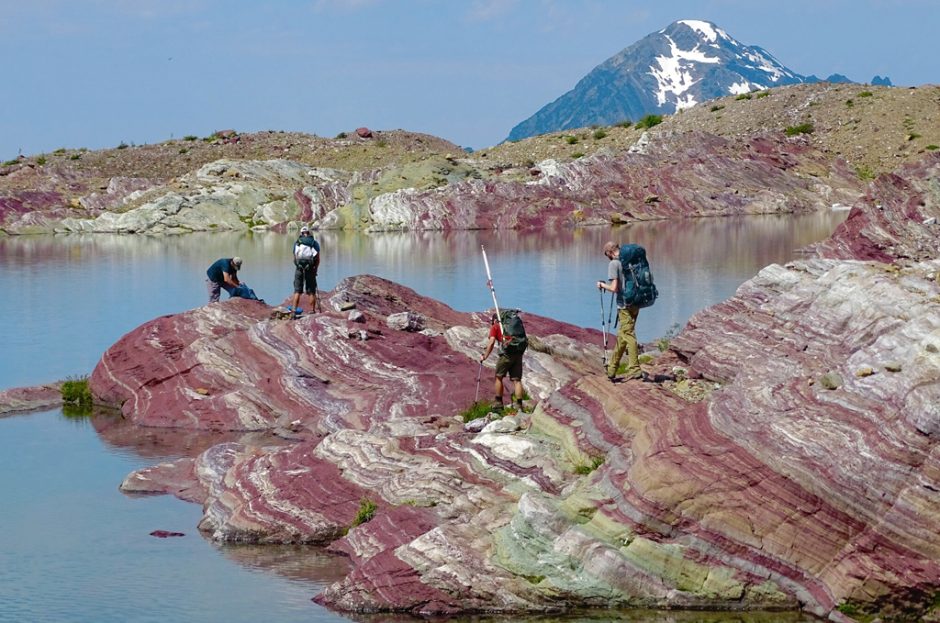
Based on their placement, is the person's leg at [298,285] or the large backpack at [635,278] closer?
the large backpack at [635,278]

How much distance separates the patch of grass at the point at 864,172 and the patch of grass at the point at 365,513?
87.7 meters

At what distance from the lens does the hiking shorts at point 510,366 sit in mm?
28172

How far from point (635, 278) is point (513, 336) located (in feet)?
13.3

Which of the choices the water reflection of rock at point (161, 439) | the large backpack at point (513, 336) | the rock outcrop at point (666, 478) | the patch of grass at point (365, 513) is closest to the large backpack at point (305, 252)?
the water reflection of rock at point (161, 439)

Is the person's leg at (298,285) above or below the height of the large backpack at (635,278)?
below

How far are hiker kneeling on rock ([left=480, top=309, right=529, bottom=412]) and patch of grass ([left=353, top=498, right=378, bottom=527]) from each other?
5.64m

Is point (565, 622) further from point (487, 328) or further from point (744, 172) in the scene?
point (744, 172)

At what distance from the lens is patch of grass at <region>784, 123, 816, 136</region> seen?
113 meters

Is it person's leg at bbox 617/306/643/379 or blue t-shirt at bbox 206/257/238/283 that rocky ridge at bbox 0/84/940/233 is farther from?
person's leg at bbox 617/306/643/379

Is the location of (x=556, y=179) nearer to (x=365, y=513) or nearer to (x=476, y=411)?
(x=476, y=411)

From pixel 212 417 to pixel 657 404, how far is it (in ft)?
43.2

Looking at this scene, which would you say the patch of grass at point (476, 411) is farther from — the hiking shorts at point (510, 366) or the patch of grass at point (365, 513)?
the patch of grass at point (365, 513)

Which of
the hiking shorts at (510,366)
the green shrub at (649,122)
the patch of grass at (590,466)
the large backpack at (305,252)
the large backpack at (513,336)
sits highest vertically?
the green shrub at (649,122)

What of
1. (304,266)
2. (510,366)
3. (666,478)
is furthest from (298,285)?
(666,478)
